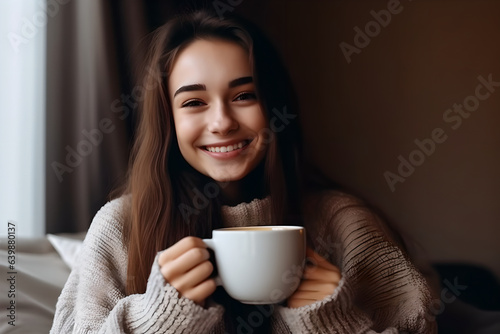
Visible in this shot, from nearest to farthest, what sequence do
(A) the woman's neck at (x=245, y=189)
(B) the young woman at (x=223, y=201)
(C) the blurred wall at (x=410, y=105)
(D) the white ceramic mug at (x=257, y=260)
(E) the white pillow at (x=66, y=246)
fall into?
(D) the white ceramic mug at (x=257, y=260), (B) the young woman at (x=223, y=201), (A) the woman's neck at (x=245, y=189), (E) the white pillow at (x=66, y=246), (C) the blurred wall at (x=410, y=105)

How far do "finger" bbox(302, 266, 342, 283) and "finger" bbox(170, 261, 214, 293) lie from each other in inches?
3.6

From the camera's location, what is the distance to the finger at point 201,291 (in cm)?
44

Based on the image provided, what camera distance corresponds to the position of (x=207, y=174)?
2.05 feet

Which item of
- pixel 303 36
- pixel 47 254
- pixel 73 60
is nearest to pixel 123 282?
pixel 47 254

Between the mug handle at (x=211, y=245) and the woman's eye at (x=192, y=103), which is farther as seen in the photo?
the woman's eye at (x=192, y=103)

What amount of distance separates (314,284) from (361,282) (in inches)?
5.8

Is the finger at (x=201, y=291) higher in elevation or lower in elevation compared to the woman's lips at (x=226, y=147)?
lower

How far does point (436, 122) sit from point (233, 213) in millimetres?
802

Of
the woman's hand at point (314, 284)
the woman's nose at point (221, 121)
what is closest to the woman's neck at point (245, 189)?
the woman's nose at point (221, 121)

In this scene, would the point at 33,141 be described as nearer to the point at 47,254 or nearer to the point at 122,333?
the point at 47,254

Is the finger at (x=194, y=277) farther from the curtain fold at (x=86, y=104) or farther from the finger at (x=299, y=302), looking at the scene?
the curtain fold at (x=86, y=104)

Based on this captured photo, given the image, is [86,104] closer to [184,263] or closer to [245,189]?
[245,189]

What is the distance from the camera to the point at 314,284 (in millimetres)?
475

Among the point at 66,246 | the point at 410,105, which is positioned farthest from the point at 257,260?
the point at 410,105
